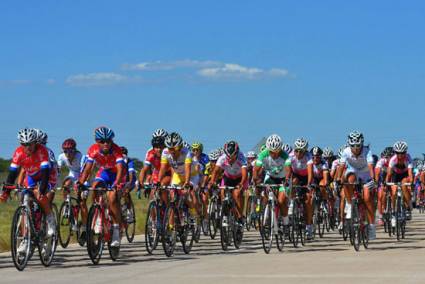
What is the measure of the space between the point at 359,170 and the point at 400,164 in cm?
405

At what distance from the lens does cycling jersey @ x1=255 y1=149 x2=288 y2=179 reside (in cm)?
1994

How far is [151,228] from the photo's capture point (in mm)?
18375

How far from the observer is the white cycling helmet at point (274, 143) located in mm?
19656

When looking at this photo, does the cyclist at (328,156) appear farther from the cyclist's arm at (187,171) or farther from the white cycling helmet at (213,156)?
the cyclist's arm at (187,171)

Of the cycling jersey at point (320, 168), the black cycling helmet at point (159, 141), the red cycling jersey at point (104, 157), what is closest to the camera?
the red cycling jersey at point (104, 157)

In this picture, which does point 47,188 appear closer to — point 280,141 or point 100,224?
point 100,224

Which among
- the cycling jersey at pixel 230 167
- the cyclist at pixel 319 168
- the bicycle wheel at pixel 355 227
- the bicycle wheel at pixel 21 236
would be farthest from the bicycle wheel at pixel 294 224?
the bicycle wheel at pixel 21 236

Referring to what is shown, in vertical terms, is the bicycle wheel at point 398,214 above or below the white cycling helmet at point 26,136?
below

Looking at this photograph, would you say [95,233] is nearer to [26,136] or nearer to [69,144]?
[26,136]

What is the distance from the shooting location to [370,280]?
1377 cm

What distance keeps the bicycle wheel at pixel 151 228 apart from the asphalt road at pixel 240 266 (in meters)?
0.22

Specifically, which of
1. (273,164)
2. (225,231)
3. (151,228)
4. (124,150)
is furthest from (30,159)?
(124,150)

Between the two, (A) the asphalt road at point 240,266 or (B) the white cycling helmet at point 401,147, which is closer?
(A) the asphalt road at point 240,266

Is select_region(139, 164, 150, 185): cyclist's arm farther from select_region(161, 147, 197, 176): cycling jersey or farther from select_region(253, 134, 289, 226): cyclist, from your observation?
select_region(253, 134, 289, 226): cyclist
